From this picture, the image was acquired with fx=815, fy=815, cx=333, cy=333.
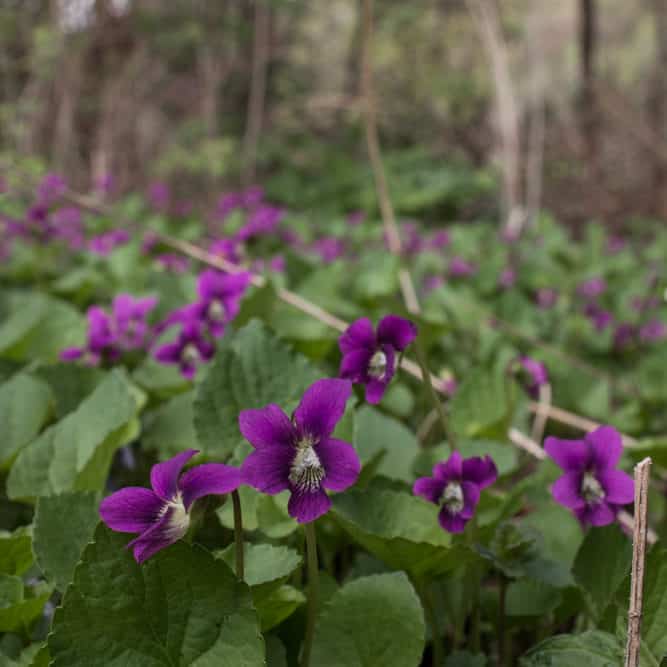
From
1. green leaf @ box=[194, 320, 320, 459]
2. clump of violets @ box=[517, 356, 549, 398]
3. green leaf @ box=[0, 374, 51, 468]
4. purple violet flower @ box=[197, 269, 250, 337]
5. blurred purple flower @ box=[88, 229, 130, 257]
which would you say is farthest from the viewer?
blurred purple flower @ box=[88, 229, 130, 257]

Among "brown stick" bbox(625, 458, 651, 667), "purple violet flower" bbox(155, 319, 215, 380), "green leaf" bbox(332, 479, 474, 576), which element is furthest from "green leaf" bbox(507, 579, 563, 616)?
"purple violet flower" bbox(155, 319, 215, 380)

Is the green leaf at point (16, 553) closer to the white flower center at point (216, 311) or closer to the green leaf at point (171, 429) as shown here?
the green leaf at point (171, 429)

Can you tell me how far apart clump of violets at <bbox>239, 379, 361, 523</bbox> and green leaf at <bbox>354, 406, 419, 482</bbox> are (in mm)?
564

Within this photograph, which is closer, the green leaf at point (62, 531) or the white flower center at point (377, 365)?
the green leaf at point (62, 531)

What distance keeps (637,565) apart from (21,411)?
3.52 ft

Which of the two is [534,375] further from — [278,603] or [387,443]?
[278,603]

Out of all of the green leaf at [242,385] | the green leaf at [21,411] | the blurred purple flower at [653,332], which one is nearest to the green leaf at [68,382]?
the green leaf at [21,411]

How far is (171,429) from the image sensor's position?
4.93 ft

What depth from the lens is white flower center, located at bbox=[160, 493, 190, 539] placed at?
0.75 meters

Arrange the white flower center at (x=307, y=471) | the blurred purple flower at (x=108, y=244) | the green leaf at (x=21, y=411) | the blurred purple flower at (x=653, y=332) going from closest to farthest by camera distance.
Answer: the white flower center at (x=307, y=471)
the green leaf at (x=21, y=411)
the blurred purple flower at (x=653, y=332)
the blurred purple flower at (x=108, y=244)

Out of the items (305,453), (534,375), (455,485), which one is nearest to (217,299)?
(534,375)

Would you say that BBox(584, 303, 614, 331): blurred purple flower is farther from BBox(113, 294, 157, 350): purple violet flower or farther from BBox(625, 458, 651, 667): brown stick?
BBox(625, 458, 651, 667): brown stick

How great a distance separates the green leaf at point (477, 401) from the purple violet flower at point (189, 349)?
51 centimetres

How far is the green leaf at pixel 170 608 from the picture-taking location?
734 mm
